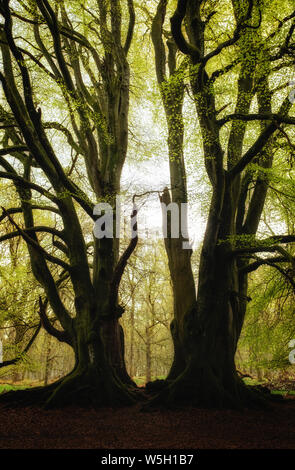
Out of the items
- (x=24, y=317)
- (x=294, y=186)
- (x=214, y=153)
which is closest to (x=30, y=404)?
(x=24, y=317)

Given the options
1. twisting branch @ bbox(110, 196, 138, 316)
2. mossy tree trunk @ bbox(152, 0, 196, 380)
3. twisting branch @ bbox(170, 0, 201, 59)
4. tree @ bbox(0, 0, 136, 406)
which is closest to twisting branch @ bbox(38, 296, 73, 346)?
tree @ bbox(0, 0, 136, 406)

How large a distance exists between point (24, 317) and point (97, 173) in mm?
4616

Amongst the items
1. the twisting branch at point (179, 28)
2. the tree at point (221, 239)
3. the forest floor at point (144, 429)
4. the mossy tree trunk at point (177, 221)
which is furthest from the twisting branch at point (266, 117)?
the forest floor at point (144, 429)

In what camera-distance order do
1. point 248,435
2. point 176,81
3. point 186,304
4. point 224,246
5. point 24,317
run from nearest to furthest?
point 248,435 → point 176,81 → point 224,246 → point 186,304 → point 24,317

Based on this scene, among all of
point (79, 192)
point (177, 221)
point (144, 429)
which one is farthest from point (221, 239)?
point (144, 429)

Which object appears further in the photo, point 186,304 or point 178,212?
point 178,212

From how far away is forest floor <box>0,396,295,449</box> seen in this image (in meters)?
4.50

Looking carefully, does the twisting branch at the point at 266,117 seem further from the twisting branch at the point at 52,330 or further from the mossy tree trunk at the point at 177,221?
the twisting branch at the point at 52,330

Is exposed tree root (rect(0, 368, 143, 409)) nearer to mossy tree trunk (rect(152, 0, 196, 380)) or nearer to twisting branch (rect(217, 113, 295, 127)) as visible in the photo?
mossy tree trunk (rect(152, 0, 196, 380))

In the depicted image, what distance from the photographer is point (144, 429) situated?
5105 millimetres

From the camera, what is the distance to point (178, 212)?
8.20m

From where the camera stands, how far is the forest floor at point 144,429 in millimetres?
4500

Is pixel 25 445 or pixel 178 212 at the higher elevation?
pixel 178 212

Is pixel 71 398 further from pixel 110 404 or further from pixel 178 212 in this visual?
pixel 178 212
